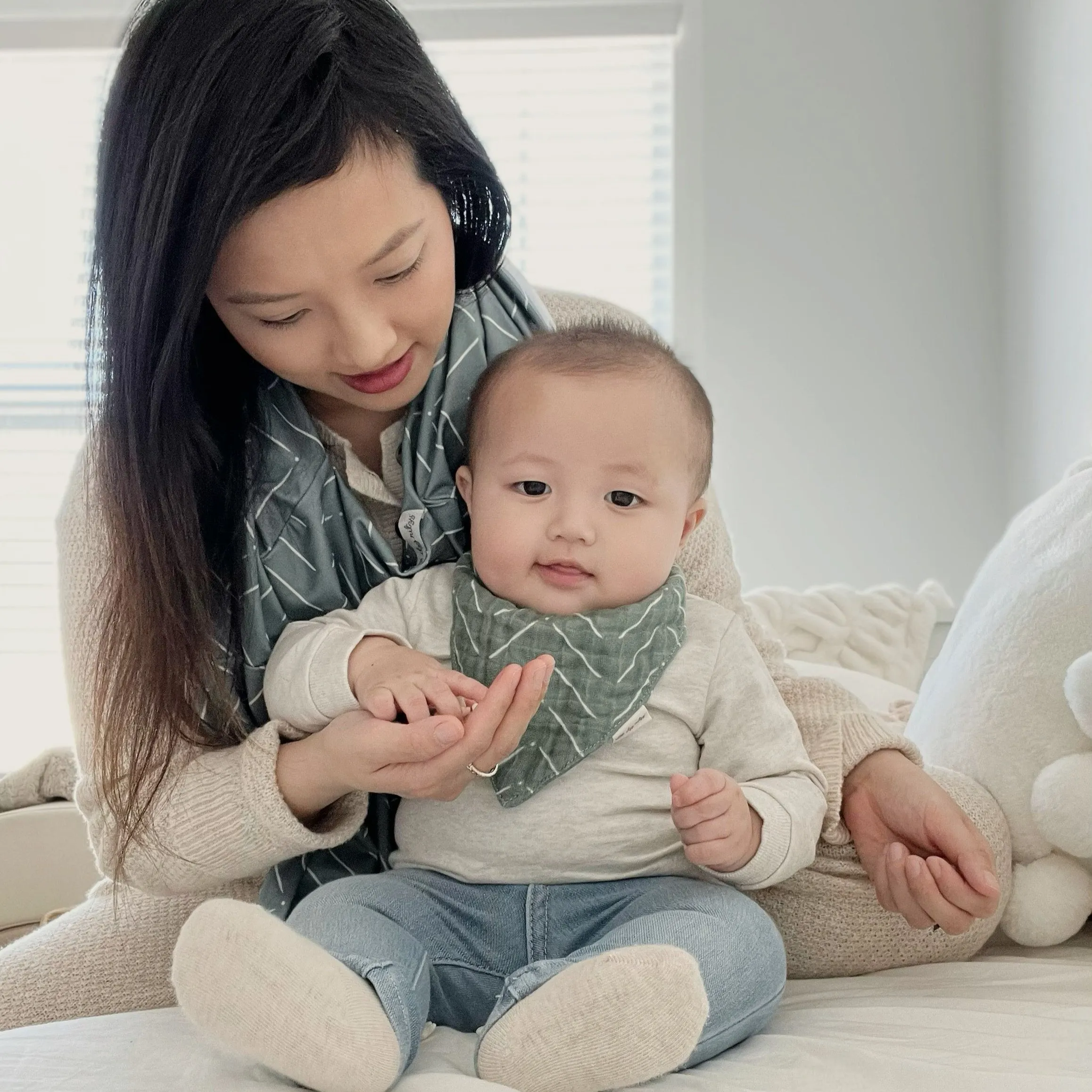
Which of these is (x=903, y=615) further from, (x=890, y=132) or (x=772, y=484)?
(x=890, y=132)

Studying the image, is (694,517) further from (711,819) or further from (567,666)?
(711,819)

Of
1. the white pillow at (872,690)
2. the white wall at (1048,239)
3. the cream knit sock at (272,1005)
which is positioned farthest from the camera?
the white wall at (1048,239)

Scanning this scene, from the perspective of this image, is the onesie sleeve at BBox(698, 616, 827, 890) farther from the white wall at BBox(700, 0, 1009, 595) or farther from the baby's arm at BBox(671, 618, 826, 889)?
the white wall at BBox(700, 0, 1009, 595)

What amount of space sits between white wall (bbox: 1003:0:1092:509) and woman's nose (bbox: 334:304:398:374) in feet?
6.03

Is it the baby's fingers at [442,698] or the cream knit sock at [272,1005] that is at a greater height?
the baby's fingers at [442,698]

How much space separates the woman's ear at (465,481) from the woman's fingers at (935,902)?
0.49m

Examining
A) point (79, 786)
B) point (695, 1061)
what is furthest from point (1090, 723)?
point (79, 786)

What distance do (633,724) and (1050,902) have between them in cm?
39

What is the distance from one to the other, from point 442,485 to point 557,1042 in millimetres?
560

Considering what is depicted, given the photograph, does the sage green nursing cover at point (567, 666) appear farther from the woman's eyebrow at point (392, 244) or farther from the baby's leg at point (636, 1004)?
the woman's eyebrow at point (392, 244)

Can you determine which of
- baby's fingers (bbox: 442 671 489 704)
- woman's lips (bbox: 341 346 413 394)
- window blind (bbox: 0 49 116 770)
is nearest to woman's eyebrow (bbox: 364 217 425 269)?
woman's lips (bbox: 341 346 413 394)

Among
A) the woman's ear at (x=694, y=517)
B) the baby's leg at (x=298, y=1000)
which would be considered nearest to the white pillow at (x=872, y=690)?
the woman's ear at (x=694, y=517)

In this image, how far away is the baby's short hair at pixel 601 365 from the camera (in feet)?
3.73

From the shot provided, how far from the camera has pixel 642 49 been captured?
3432 millimetres
